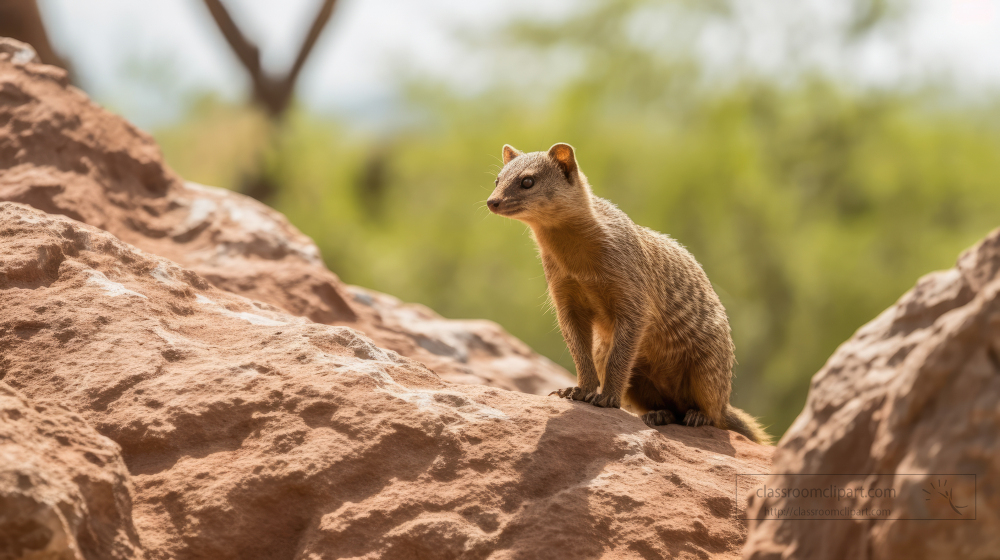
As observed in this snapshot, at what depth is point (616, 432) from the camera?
3473 mm

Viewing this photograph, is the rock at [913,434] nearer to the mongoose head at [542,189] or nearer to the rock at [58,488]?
the rock at [58,488]

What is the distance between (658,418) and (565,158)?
1.58m

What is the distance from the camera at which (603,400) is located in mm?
4020

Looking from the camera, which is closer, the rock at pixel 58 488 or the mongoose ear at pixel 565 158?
the rock at pixel 58 488

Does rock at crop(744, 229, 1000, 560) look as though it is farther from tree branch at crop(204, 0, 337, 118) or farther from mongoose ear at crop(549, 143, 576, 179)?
tree branch at crop(204, 0, 337, 118)

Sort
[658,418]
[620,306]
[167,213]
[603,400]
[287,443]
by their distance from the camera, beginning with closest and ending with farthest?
[287,443]
[603,400]
[620,306]
[658,418]
[167,213]

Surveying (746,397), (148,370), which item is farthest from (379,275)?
(148,370)

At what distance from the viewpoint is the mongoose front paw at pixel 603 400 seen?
4.00 meters

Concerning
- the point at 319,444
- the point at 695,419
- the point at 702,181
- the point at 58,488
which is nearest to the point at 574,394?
the point at 695,419

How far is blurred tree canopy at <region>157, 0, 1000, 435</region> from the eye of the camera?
13266 millimetres

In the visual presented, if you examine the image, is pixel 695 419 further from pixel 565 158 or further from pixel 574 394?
pixel 565 158

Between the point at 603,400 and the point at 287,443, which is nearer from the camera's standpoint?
the point at 287,443

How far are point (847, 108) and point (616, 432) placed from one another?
41.9 ft

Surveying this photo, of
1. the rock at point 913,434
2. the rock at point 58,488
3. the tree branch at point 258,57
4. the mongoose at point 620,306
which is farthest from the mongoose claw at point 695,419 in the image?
the tree branch at point 258,57
